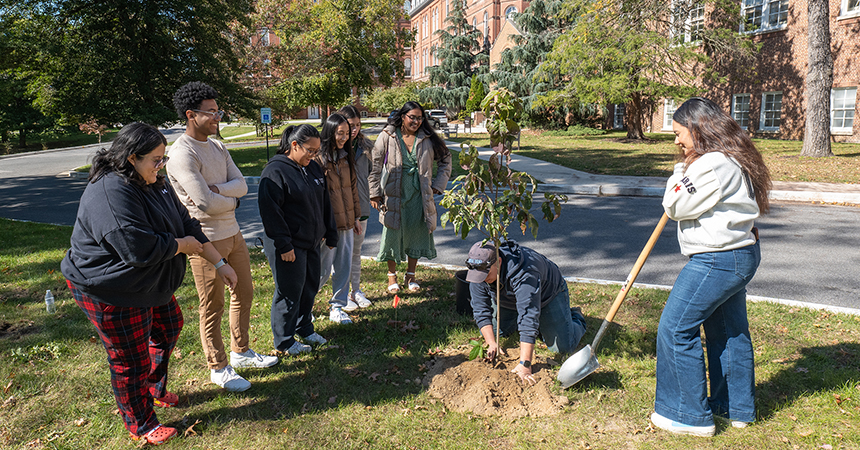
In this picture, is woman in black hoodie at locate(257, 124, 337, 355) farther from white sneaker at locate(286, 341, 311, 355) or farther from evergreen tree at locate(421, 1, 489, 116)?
evergreen tree at locate(421, 1, 489, 116)

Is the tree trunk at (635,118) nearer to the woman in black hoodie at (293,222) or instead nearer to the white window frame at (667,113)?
the white window frame at (667,113)

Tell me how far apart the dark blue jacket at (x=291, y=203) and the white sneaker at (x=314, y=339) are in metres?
0.85

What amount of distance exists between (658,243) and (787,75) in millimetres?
18645

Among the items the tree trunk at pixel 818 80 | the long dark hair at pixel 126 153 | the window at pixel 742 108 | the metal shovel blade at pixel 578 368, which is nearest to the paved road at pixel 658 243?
the metal shovel blade at pixel 578 368

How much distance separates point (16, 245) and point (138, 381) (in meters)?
6.50

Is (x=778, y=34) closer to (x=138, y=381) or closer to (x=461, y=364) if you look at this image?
(x=461, y=364)

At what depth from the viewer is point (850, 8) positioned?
18922mm

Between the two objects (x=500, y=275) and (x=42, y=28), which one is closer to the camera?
(x=500, y=275)

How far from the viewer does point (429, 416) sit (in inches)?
137

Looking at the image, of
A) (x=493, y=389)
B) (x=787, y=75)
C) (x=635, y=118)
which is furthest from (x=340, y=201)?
(x=787, y=75)

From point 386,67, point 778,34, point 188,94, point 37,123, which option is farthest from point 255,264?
point 37,123

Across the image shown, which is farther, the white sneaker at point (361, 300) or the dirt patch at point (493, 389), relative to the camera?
the white sneaker at point (361, 300)

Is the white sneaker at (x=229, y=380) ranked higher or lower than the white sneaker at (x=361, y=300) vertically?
lower

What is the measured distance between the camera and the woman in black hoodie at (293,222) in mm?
3898
